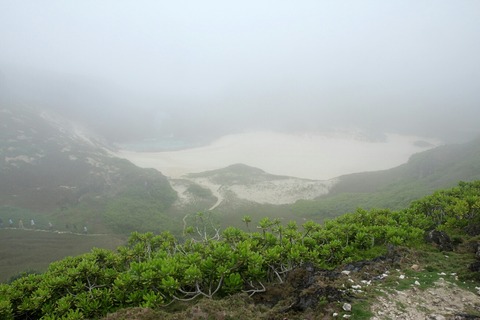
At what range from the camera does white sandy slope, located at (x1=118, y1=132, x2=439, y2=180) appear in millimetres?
133700

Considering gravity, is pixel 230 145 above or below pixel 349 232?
above

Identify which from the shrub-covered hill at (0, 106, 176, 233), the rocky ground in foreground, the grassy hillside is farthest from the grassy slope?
the grassy hillside

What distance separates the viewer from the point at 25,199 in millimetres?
73625

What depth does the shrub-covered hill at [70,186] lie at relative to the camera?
66900 mm

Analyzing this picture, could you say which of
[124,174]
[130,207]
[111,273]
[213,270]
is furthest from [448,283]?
[124,174]

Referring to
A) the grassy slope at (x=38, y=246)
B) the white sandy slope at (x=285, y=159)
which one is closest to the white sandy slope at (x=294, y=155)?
the white sandy slope at (x=285, y=159)

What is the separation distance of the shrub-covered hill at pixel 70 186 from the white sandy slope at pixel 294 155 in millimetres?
27389

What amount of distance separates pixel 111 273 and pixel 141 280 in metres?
3.21

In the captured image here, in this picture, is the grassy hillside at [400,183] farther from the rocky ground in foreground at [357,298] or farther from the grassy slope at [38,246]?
the rocky ground in foreground at [357,298]

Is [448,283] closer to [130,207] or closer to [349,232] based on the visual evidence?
[349,232]

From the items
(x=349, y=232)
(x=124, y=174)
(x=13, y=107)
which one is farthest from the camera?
(x=13, y=107)

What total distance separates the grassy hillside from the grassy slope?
1892 inches

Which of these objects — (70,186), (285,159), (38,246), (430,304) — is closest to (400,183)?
(285,159)

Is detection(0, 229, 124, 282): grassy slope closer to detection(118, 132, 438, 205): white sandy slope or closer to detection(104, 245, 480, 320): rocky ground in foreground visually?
detection(118, 132, 438, 205): white sandy slope
